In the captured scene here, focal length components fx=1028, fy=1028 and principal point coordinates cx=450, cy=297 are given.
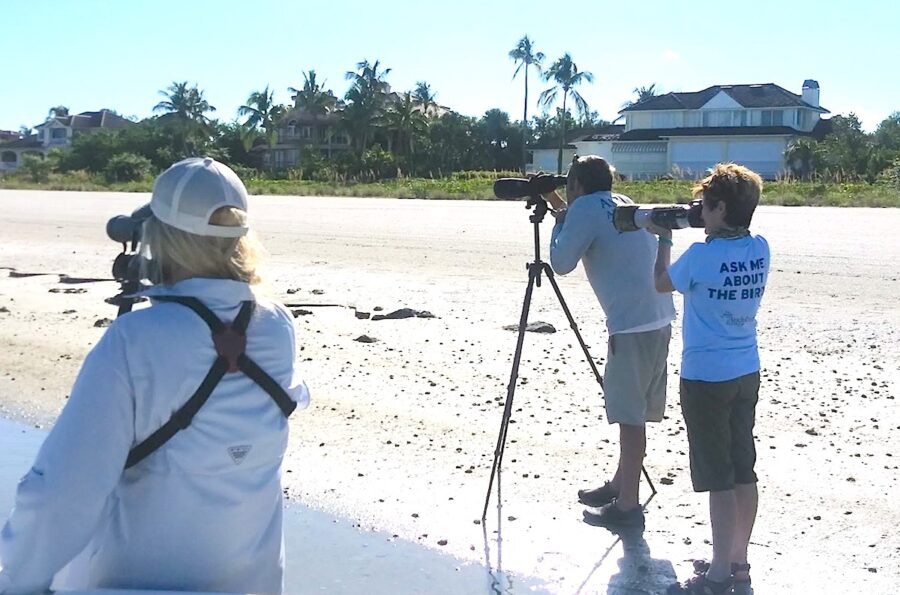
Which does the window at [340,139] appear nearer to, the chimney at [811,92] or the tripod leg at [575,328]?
the chimney at [811,92]

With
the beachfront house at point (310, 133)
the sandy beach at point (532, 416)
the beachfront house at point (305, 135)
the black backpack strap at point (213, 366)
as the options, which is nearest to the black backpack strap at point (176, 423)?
the black backpack strap at point (213, 366)

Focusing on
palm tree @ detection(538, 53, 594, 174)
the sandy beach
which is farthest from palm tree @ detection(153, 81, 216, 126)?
the sandy beach

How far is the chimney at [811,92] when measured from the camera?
56750mm

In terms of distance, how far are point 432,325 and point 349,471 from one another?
412 cm

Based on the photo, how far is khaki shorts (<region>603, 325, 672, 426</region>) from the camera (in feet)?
15.3

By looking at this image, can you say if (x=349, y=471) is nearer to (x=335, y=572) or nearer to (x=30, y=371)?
(x=335, y=572)

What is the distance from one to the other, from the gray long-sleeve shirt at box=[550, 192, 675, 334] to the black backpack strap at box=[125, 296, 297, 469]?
103 inches

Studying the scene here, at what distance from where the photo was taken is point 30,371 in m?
8.50

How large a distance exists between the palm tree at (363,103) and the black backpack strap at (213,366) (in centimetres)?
6857

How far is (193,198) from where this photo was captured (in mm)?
2139

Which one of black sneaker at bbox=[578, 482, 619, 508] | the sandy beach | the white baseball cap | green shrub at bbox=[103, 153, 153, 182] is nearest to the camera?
the white baseball cap

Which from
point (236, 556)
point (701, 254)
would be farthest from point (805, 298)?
point (236, 556)

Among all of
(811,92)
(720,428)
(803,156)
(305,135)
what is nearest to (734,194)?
(720,428)

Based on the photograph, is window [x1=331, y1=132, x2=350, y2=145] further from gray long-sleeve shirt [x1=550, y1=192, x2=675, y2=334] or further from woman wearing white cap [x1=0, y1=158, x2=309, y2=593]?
woman wearing white cap [x1=0, y1=158, x2=309, y2=593]
